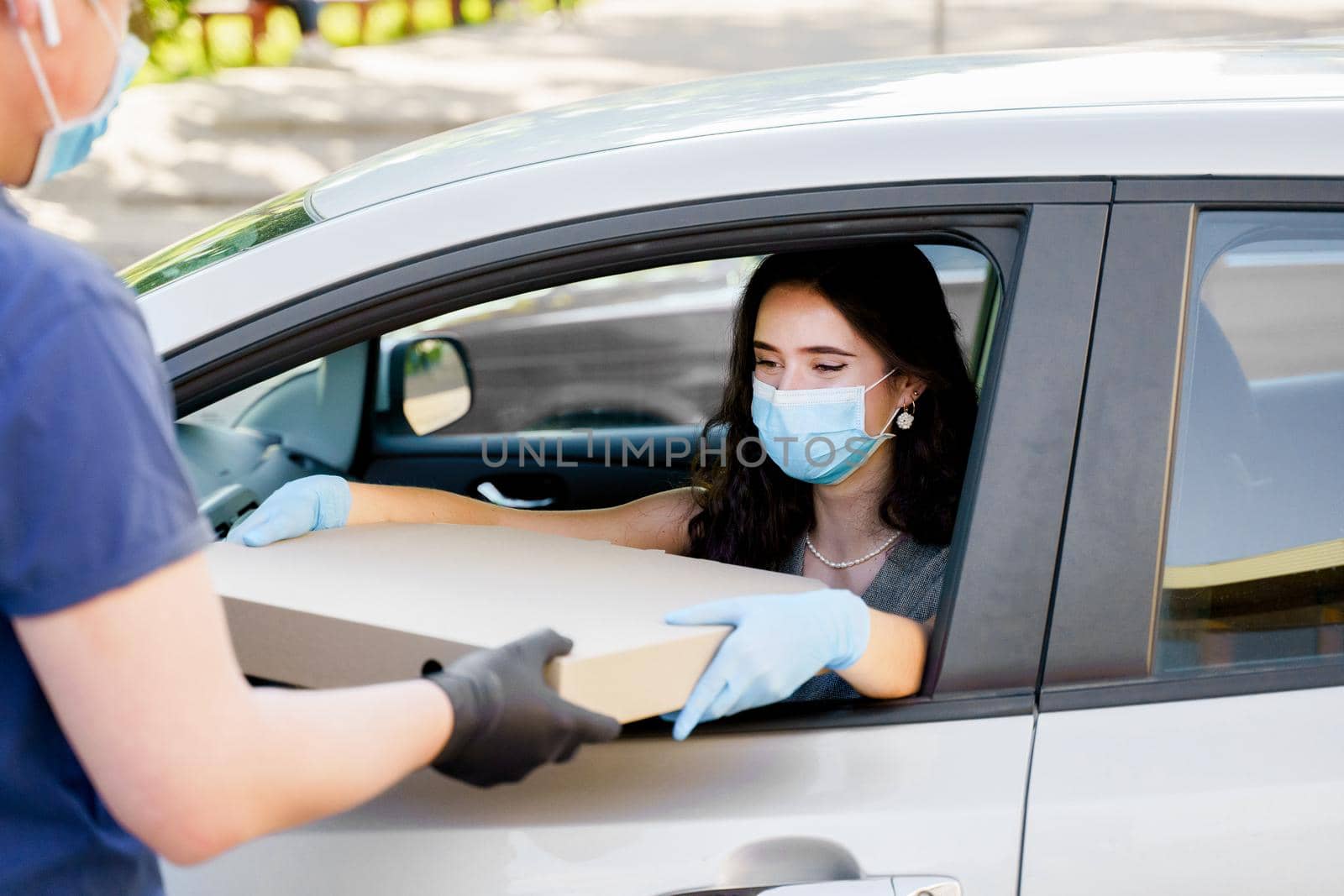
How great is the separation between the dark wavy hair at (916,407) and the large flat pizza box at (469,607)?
1.90 feet

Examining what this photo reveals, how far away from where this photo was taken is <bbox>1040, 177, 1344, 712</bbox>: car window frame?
1334 millimetres

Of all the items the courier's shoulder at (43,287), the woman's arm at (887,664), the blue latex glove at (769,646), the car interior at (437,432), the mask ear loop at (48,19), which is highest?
the mask ear loop at (48,19)

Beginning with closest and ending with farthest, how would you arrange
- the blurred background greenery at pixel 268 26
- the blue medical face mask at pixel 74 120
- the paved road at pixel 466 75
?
the blue medical face mask at pixel 74 120, the paved road at pixel 466 75, the blurred background greenery at pixel 268 26

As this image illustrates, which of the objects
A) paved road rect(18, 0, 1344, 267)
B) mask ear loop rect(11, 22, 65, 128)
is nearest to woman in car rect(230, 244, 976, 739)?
mask ear loop rect(11, 22, 65, 128)

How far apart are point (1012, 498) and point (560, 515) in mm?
1174

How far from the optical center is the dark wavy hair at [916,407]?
205 centimetres

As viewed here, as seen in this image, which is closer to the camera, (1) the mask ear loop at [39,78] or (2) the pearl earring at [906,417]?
(1) the mask ear loop at [39,78]

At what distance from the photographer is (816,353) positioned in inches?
79.2

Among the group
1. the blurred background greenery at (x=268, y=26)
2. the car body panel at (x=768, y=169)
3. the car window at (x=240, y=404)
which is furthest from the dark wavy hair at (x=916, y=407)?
the blurred background greenery at (x=268, y=26)

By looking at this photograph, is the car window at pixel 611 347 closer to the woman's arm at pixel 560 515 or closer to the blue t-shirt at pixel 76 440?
the woman's arm at pixel 560 515

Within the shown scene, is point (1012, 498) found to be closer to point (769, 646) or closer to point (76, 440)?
point (769, 646)

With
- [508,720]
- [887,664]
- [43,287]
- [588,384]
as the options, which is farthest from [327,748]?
[588,384]

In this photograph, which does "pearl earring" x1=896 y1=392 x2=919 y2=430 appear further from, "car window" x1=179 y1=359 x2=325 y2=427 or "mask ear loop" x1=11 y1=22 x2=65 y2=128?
Answer: "mask ear loop" x1=11 y1=22 x2=65 y2=128

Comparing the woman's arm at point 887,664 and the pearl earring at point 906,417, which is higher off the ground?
the pearl earring at point 906,417
